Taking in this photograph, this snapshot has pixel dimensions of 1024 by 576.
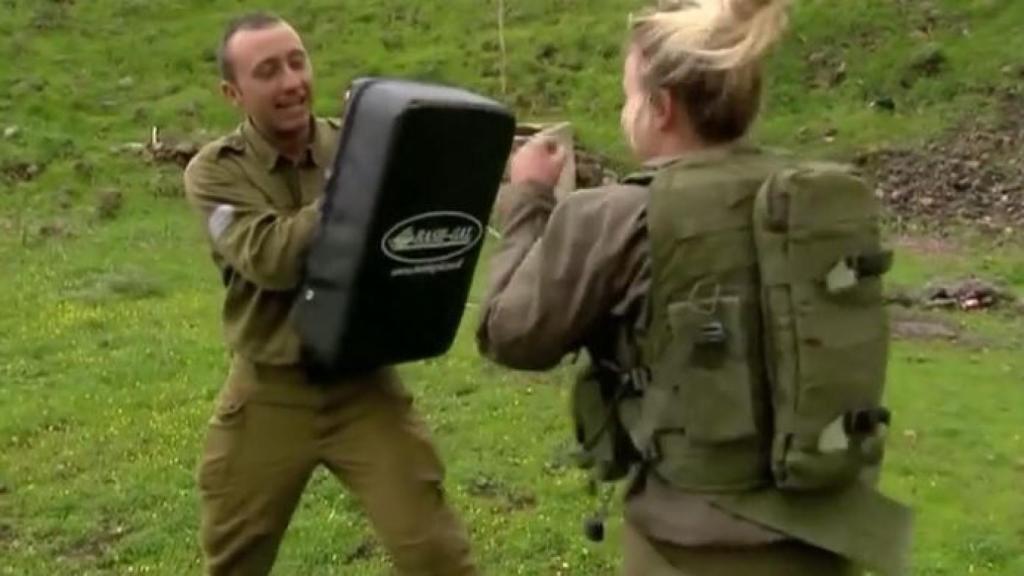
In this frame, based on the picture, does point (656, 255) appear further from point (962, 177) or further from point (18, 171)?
point (18, 171)

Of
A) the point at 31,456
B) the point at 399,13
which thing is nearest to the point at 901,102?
the point at 399,13

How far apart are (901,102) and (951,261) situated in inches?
267

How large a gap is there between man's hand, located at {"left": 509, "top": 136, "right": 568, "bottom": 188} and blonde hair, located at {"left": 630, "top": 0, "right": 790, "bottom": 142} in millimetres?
368

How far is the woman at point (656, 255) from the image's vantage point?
4.02 m

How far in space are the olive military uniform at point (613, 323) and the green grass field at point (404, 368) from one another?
4.26 m

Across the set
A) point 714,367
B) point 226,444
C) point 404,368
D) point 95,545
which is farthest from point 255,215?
point 404,368

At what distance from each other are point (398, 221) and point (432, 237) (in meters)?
0.17

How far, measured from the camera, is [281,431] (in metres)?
6.12

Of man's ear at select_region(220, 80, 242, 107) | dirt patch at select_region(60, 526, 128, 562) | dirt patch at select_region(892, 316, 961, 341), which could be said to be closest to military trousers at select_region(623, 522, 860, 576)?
man's ear at select_region(220, 80, 242, 107)

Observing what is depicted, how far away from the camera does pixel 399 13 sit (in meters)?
31.2

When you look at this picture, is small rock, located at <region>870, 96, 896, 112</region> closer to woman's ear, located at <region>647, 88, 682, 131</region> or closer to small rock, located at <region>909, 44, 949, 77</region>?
small rock, located at <region>909, 44, 949, 77</region>

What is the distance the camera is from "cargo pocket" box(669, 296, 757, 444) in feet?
13.2

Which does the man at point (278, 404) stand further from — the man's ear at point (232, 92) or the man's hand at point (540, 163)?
the man's hand at point (540, 163)

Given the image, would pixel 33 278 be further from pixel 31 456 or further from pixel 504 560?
pixel 504 560
